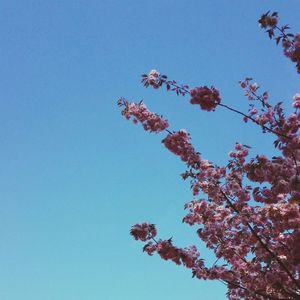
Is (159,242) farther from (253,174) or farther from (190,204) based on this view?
(253,174)

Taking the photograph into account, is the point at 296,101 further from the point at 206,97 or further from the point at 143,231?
the point at 143,231

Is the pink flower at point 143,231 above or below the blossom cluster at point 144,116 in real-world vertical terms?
below

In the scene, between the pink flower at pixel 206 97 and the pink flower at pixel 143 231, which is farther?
the pink flower at pixel 143 231

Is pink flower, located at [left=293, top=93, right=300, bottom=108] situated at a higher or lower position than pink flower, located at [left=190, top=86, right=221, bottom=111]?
higher

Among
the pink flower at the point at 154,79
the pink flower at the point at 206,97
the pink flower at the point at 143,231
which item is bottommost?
the pink flower at the point at 143,231

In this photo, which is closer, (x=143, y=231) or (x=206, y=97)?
(x=206, y=97)

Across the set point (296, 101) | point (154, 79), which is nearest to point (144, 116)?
point (154, 79)

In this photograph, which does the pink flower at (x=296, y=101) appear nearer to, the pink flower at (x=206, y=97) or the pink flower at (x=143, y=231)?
the pink flower at (x=206, y=97)

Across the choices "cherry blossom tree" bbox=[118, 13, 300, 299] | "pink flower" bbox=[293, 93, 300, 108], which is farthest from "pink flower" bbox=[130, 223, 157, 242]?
"pink flower" bbox=[293, 93, 300, 108]

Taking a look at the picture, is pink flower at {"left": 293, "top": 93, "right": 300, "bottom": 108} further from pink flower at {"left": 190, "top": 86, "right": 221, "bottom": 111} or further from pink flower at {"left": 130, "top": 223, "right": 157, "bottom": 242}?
pink flower at {"left": 130, "top": 223, "right": 157, "bottom": 242}

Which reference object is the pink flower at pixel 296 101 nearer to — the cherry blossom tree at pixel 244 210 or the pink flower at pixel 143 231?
the cherry blossom tree at pixel 244 210

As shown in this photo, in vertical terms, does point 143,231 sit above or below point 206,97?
below

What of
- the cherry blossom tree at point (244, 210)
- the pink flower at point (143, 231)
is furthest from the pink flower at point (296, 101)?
the pink flower at point (143, 231)

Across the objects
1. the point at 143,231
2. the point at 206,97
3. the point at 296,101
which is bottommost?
the point at 143,231
